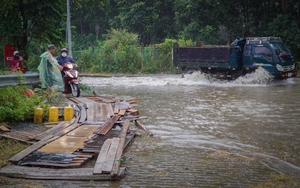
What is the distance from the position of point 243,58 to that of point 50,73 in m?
11.3

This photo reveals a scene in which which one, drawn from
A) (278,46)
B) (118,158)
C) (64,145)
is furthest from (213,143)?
(278,46)

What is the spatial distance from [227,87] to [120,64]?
42.4 ft

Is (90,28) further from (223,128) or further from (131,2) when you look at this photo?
(223,128)

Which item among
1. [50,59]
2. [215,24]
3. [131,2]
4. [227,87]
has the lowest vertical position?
[227,87]

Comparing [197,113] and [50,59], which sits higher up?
[50,59]

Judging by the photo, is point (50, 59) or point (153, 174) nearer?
point (153, 174)

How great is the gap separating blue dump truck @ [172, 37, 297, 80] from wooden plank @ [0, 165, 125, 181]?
16.1 metres

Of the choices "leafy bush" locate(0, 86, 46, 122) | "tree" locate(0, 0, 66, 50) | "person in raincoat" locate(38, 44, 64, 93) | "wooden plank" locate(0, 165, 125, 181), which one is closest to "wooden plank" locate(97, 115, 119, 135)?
"leafy bush" locate(0, 86, 46, 122)

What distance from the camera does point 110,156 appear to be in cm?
634

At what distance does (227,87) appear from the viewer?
19875 millimetres

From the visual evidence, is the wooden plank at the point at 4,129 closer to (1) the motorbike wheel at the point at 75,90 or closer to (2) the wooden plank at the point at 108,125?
(2) the wooden plank at the point at 108,125

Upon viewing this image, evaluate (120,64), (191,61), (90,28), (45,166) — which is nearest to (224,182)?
(45,166)

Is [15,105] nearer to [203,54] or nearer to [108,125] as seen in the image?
[108,125]

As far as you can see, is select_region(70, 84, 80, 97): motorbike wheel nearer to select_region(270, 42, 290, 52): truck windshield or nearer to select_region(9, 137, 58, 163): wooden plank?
select_region(9, 137, 58, 163): wooden plank
